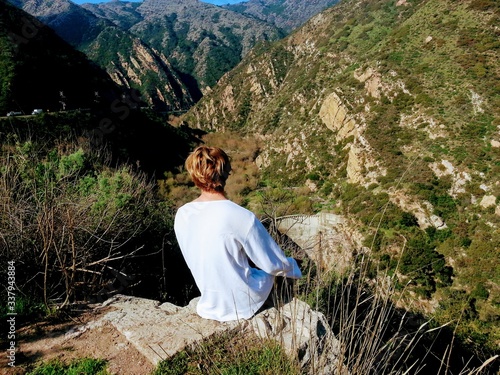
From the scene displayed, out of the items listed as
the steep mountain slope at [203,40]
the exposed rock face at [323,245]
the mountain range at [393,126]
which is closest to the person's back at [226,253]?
the exposed rock face at [323,245]

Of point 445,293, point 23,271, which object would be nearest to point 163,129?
point 445,293

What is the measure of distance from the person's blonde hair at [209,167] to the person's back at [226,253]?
0.01 meters

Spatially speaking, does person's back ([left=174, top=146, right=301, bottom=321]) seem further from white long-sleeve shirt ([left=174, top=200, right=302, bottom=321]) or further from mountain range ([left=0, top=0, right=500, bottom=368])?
mountain range ([left=0, top=0, right=500, bottom=368])

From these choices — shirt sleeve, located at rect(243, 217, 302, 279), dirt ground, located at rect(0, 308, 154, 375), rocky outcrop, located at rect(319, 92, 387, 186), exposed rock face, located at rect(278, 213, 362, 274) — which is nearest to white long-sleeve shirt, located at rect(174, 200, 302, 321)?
shirt sleeve, located at rect(243, 217, 302, 279)

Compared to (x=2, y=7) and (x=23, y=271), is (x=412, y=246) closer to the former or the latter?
(x=23, y=271)

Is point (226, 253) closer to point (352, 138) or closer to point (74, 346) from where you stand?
point (74, 346)

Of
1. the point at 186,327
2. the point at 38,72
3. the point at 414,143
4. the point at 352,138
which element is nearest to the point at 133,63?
the point at 38,72

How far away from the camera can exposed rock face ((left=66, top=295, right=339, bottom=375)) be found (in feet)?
7.97

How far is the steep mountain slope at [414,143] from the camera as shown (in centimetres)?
1627

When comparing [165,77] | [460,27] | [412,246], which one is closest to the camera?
[412,246]

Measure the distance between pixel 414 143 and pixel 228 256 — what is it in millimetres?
25732

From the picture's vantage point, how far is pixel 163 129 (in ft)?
132

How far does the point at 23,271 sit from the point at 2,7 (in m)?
47.5

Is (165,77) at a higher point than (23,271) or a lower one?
higher
